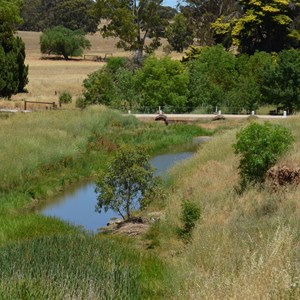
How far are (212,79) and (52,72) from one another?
118ft

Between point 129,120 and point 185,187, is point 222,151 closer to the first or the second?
point 185,187

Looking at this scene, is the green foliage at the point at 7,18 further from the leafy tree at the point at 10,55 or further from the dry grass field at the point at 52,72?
the dry grass field at the point at 52,72

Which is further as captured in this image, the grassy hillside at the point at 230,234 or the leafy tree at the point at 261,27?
the leafy tree at the point at 261,27

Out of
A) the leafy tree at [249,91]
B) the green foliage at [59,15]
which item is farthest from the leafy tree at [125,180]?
the green foliage at [59,15]

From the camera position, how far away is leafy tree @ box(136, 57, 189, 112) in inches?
2023

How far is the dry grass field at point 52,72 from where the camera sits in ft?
200

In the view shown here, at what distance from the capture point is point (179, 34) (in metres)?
99.1

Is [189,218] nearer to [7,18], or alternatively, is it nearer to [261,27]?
[7,18]

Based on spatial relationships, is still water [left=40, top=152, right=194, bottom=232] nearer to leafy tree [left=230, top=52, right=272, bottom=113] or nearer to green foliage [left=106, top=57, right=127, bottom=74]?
leafy tree [left=230, top=52, right=272, bottom=113]

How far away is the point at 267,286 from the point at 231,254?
325 cm

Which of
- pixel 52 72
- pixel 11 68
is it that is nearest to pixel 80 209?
pixel 11 68

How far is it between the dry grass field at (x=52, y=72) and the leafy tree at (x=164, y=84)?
23.5ft

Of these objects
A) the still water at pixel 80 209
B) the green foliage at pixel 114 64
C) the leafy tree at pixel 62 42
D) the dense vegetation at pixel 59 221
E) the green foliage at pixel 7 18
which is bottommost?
the still water at pixel 80 209

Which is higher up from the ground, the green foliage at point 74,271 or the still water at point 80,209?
the green foliage at point 74,271
